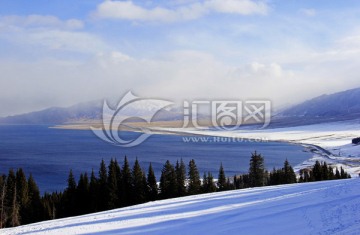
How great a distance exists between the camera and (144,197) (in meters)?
46.8

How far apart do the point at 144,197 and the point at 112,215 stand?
20.6m

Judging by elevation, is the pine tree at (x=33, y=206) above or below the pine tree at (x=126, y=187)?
below

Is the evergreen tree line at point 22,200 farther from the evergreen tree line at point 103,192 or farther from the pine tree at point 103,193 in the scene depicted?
the pine tree at point 103,193

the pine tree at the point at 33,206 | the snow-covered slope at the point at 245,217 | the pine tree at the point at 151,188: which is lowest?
the pine tree at the point at 33,206

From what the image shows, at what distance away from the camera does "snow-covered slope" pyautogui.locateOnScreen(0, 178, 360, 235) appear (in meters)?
17.5

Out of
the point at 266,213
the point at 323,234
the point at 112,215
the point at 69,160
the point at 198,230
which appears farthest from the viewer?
the point at 69,160

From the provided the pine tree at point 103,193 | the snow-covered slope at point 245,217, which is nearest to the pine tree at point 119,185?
the pine tree at point 103,193

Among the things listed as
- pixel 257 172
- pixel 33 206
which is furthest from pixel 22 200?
pixel 257 172

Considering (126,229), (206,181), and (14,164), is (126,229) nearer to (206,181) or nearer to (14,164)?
(206,181)

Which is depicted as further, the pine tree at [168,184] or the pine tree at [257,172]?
the pine tree at [257,172]

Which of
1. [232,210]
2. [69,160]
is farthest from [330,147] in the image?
[232,210]

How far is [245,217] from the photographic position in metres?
21.0

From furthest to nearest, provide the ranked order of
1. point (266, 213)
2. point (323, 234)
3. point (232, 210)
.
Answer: point (232, 210), point (266, 213), point (323, 234)

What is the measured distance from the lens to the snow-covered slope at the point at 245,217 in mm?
17531
